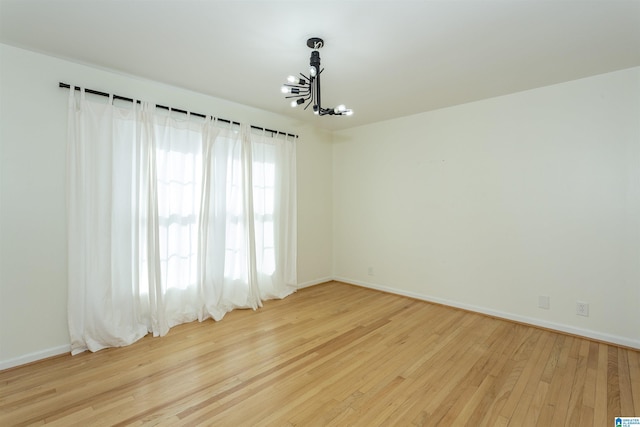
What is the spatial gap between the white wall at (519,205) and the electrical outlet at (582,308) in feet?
0.13

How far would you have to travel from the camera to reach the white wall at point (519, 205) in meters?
2.88

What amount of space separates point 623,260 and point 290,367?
3.32 metres

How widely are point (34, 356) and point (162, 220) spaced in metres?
1.53

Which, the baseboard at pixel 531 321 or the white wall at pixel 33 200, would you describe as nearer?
the white wall at pixel 33 200

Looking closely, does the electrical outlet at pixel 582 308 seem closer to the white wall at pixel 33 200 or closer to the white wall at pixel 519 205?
the white wall at pixel 519 205

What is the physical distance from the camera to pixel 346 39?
234cm

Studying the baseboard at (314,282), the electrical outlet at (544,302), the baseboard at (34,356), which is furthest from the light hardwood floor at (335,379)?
the baseboard at (314,282)

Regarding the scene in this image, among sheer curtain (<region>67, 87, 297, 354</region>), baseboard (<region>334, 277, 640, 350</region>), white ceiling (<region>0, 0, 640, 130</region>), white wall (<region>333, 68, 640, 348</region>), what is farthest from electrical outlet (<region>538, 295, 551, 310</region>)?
sheer curtain (<region>67, 87, 297, 354</region>)

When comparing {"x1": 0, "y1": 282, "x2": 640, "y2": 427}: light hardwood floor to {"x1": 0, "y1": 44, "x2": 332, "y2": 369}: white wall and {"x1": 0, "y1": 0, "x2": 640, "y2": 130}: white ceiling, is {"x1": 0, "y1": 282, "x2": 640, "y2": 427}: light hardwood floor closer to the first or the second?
{"x1": 0, "y1": 44, "x2": 332, "y2": 369}: white wall

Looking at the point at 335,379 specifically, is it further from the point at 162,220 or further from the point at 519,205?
the point at 519,205

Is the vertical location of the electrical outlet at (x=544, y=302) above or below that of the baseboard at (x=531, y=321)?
above

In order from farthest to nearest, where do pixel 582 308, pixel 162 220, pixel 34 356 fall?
pixel 162 220 < pixel 582 308 < pixel 34 356

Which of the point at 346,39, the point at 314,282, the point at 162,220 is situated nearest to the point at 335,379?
the point at 162,220

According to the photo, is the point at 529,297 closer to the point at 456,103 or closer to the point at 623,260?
the point at 623,260
